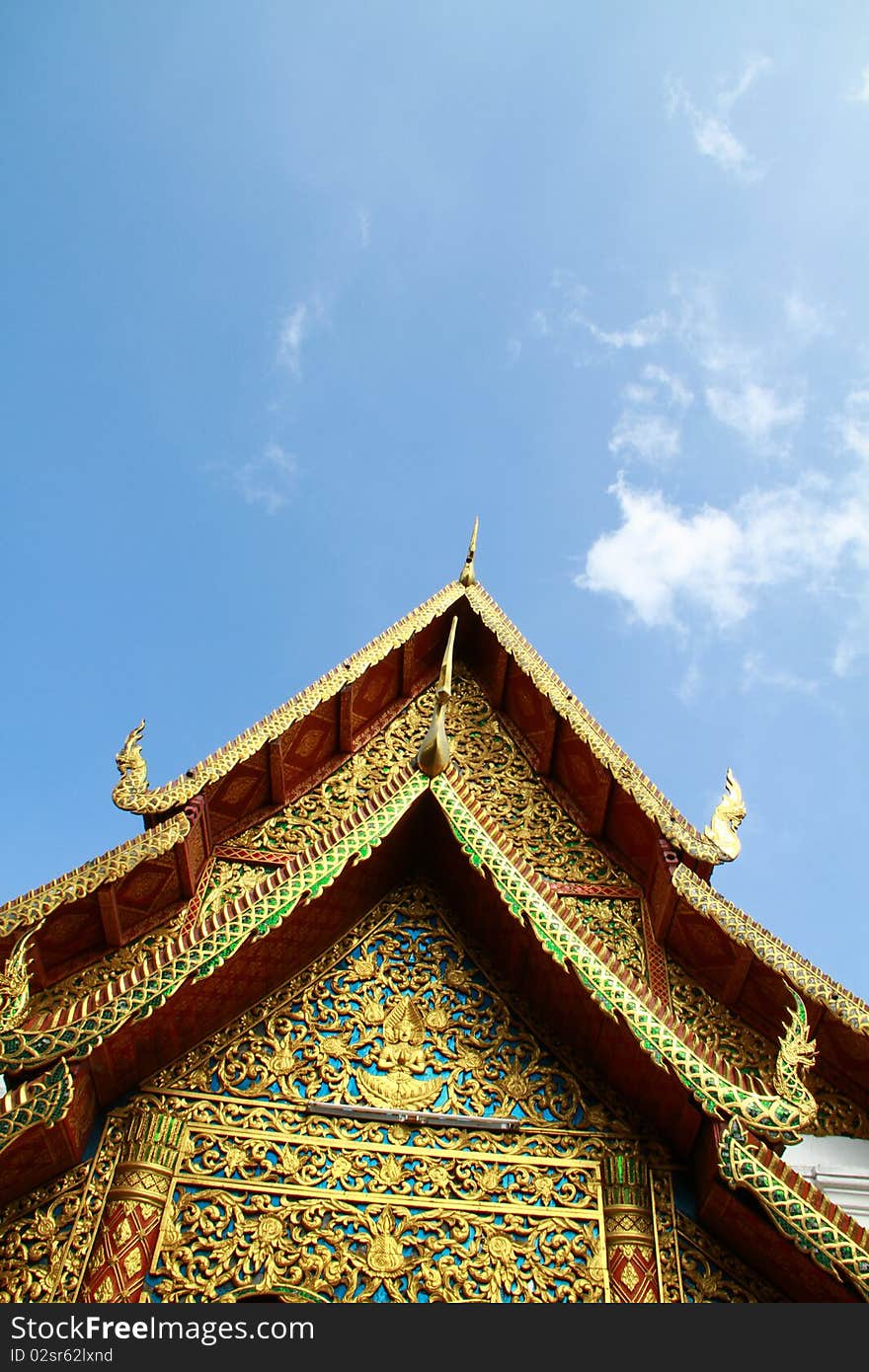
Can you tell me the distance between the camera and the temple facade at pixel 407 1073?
3.67 m

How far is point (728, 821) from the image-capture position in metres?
6.04

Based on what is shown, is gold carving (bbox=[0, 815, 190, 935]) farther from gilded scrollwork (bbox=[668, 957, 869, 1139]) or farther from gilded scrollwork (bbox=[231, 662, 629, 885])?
gilded scrollwork (bbox=[668, 957, 869, 1139])

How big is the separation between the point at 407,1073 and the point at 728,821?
103 inches

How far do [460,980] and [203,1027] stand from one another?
1228 mm

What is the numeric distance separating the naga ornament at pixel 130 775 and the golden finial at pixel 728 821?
3.26m

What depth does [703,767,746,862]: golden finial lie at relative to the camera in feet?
19.1

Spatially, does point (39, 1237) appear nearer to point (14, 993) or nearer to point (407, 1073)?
point (14, 993)

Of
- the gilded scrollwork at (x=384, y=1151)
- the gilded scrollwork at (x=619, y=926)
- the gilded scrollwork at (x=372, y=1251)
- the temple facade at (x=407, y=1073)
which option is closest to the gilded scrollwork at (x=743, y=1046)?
the temple facade at (x=407, y=1073)

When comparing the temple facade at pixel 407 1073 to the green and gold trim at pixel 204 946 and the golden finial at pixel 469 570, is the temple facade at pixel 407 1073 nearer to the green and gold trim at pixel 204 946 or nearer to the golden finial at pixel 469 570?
the green and gold trim at pixel 204 946

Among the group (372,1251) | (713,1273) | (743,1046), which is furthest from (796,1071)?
(372,1251)

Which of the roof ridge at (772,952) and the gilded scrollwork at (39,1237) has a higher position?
the roof ridge at (772,952)

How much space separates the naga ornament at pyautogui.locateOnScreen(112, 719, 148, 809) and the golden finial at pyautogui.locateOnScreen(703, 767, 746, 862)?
3257mm

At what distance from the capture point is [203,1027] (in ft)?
14.5

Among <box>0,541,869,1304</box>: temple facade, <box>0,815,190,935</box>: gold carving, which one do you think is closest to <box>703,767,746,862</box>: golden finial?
<box>0,541,869,1304</box>: temple facade
